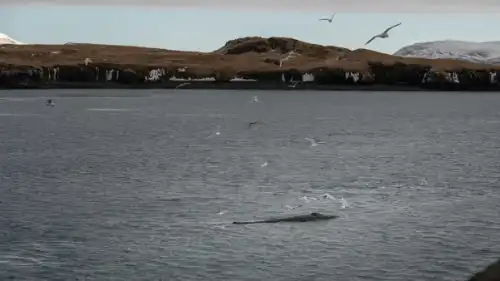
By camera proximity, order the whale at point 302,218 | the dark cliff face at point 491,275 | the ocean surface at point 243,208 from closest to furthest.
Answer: the dark cliff face at point 491,275 < the ocean surface at point 243,208 < the whale at point 302,218

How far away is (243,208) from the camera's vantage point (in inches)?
1801

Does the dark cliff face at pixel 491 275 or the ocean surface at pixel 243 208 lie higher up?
the dark cliff face at pixel 491 275

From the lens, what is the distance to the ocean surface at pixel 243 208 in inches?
1296

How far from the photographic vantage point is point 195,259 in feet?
111

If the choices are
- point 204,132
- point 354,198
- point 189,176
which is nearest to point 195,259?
point 354,198

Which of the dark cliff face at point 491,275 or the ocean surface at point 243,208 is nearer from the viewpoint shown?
the dark cliff face at point 491,275

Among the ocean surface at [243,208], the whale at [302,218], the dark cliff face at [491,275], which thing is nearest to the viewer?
the dark cliff face at [491,275]

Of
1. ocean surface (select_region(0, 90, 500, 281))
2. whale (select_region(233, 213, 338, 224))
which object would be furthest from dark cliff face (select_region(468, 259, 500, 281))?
whale (select_region(233, 213, 338, 224))

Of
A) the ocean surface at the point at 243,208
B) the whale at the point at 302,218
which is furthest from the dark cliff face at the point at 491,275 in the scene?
the whale at the point at 302,218

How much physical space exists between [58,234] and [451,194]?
23.7 metres

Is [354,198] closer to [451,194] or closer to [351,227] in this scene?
[451,194]

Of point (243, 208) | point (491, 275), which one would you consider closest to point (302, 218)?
point (243, 208)

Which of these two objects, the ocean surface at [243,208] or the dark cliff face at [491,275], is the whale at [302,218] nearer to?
the ocean surface at [243,208]

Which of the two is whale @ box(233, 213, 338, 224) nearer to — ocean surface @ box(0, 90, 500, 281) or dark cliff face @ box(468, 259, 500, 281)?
ocean surface @ box(0, 90, 500, 281)
